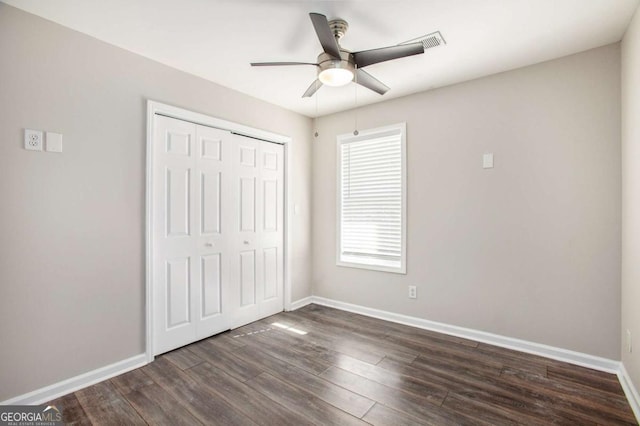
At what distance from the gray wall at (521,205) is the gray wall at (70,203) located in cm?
269

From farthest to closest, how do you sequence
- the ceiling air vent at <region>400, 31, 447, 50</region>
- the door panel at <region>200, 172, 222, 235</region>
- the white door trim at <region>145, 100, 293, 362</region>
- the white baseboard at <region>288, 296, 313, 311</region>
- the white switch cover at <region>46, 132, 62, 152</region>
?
the white baseboard at <region>288, 296, 313, 311</region> < the door panel at <region>200, 172, 222, 235</region> < the white door trim at <region>145, 100, 293, 362</region> < the ceiling air vent at <region>400, 31, 447, 50</region> < the white switch cover at <region>46, 132, 62, 152</region>

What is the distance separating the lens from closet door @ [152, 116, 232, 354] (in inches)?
108

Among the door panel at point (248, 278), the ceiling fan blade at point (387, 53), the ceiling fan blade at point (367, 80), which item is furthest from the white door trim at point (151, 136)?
the ceiling fan blade at point (387, 53)

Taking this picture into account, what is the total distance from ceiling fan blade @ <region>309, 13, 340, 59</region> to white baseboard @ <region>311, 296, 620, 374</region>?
287cm

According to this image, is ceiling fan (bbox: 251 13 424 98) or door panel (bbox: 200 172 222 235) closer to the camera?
ceiling fan (bbox: 251 13 424 98)

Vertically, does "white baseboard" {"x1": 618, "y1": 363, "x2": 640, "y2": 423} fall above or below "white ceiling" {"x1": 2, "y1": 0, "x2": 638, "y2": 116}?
below

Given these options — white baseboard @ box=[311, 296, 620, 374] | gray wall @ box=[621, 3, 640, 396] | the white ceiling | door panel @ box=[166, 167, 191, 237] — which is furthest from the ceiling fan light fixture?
white baseboard @ box=[311, 296, 620, 374]

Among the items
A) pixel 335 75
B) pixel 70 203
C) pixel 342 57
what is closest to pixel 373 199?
pixel 335 75

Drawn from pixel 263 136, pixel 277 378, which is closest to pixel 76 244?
pixel 277 378

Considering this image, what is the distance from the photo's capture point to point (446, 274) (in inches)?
127

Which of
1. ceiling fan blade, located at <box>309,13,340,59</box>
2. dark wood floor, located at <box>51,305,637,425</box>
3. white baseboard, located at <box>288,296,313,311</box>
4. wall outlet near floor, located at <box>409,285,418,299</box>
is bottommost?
dark wood floor, located at <box>51,305,637,425</box>

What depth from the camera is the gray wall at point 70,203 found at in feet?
6.52

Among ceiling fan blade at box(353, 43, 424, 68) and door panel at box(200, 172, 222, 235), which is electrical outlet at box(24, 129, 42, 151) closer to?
door panel at box(200, 172, 222, 235)

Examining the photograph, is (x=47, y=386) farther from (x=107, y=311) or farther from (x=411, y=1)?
(x=411, y=1)
